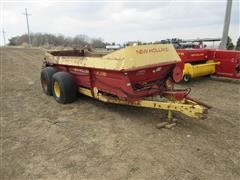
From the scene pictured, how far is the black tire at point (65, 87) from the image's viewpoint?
5828mm

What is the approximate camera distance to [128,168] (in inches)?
131

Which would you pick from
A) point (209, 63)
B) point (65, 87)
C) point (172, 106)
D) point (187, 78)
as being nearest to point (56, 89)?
point (65, 87)

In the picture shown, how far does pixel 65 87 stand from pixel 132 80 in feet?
6.06

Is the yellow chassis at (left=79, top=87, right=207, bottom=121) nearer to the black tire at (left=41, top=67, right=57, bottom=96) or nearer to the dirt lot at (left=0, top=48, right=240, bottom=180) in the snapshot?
the dirt lot at (left=0, top=48, right=240, bottom=180)

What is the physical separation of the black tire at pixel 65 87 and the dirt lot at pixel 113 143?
0.62 feet

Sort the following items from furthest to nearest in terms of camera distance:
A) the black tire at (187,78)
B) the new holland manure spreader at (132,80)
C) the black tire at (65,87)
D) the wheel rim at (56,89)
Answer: the black tire at (187,78), the wheel rim at (56,89), the black tire at (65,87), the new holland manure spreader at (132,80)

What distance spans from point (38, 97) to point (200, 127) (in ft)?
13.8

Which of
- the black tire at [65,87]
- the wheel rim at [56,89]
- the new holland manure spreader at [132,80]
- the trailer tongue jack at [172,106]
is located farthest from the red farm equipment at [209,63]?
the wheel rim at [56,89]

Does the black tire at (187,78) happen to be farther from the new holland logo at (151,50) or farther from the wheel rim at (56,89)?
the wheel rim at (56,89)

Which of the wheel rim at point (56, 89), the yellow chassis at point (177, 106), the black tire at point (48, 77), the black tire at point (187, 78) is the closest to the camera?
the yellow chassis at point (177, 106)

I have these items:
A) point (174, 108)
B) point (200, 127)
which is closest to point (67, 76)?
point (174, 108)

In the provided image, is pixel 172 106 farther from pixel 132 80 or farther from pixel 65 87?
pixel 65 87

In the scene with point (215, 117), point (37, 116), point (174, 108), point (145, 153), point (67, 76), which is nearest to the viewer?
point (145, 153)

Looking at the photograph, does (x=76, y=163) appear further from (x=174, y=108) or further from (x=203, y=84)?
(x=203, y=84)
